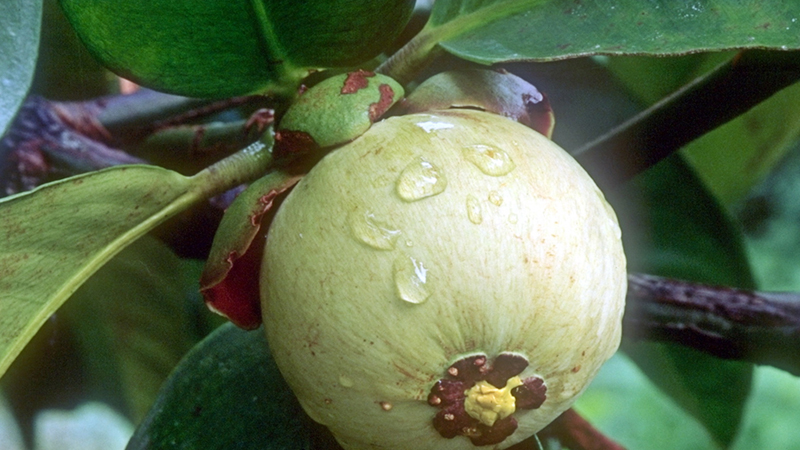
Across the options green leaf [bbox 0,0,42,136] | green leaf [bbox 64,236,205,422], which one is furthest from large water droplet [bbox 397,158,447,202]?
green leaf [bbox 64,236,205,422]

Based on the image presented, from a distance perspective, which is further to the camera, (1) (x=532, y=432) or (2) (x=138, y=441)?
(2) (x=138, y=441)

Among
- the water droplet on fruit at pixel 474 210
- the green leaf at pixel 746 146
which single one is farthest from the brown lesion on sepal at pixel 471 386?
the green leaf at pixel 746 146

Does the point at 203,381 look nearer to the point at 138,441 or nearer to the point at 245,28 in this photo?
the point at 138,441

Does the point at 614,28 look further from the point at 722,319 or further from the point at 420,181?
the point at 722,319

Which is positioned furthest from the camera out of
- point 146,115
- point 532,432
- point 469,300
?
point 146,115

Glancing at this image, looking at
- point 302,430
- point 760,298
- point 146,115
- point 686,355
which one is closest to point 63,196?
point 302,430

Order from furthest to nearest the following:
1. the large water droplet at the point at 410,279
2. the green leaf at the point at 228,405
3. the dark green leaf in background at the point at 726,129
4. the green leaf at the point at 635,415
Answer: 1. the green leaf at the point at 635,415
2. the dark green leaf in background at the point at 726,129
3. the green leaf at the point at 228,405
4. the large water droplet at the point at 410,279

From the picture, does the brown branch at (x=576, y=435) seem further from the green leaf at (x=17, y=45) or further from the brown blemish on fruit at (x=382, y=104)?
the green leaf at (x=17, y=45)

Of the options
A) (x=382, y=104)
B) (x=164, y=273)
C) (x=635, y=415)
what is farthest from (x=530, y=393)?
(x=635, y=415)
